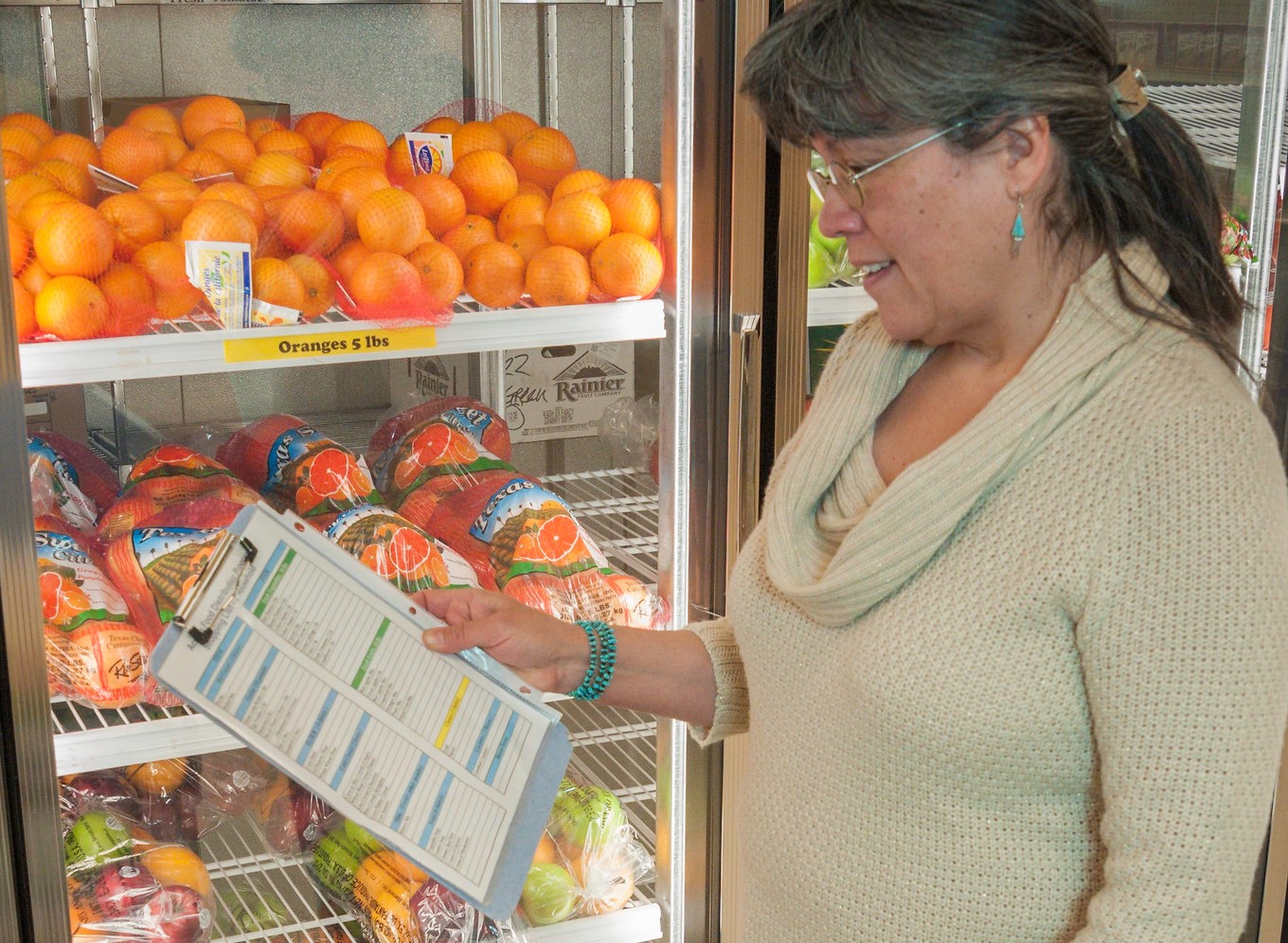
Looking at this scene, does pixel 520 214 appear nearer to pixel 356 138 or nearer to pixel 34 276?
pixel 356 138

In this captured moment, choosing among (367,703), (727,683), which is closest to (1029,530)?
(727,683)

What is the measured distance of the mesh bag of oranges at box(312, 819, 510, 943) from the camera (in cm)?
156

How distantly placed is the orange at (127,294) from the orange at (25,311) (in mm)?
65

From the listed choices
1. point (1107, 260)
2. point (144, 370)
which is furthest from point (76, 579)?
point (1107, 260)

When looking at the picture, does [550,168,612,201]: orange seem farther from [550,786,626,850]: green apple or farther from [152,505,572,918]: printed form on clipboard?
[550,786,626,850]: green apple

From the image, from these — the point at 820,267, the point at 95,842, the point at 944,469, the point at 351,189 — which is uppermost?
the point at 351,189

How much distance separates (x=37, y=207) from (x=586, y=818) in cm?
97

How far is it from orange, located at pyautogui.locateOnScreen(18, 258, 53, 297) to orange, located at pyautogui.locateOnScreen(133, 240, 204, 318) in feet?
0.29

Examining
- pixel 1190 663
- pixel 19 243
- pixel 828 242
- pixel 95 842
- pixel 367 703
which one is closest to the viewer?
pixel 1190 663

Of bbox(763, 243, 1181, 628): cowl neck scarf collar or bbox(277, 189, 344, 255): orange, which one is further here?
bbox(277, 189, 344, 255): orange

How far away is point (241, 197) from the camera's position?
4.45 ft


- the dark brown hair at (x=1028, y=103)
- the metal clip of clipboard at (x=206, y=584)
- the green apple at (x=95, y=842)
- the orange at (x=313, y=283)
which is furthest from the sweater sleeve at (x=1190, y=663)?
the green apple at (x=95, y=842)

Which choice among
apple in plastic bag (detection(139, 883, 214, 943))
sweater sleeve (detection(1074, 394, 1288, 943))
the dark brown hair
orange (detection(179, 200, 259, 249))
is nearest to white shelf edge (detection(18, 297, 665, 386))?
orange (detection(179, 200, 259, 249))

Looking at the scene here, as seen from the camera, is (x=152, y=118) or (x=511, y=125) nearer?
(x=152, y=118)
